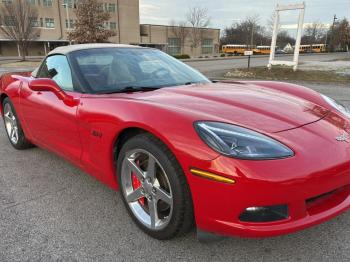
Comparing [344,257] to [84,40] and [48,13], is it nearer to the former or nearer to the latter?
[84,40]

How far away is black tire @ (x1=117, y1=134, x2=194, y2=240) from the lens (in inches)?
81.3

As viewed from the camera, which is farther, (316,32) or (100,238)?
(316,32)

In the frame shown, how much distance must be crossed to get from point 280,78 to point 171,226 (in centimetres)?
1281

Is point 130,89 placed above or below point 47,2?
below

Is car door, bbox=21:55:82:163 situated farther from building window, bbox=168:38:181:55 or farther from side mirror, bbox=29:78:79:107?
building window, bbox=168:38:181:55

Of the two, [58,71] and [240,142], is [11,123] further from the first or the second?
[240,142]

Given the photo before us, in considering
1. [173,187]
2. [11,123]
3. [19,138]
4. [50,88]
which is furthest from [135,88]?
[11,123]

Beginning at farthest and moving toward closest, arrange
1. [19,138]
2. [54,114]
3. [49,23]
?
1. [49,23]
2. [19,138]
3. [54,114]

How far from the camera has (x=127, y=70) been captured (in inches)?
128

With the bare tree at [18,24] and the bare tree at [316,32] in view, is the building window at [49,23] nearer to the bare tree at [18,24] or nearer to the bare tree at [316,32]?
the bare tree at [18,24]

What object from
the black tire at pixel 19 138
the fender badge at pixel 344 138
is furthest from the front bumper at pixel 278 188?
the black tire at pixel 19 138

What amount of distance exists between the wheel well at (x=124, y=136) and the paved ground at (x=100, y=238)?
1.84 feet

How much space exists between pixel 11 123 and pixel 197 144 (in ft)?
11.4

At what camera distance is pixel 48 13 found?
60.6m
